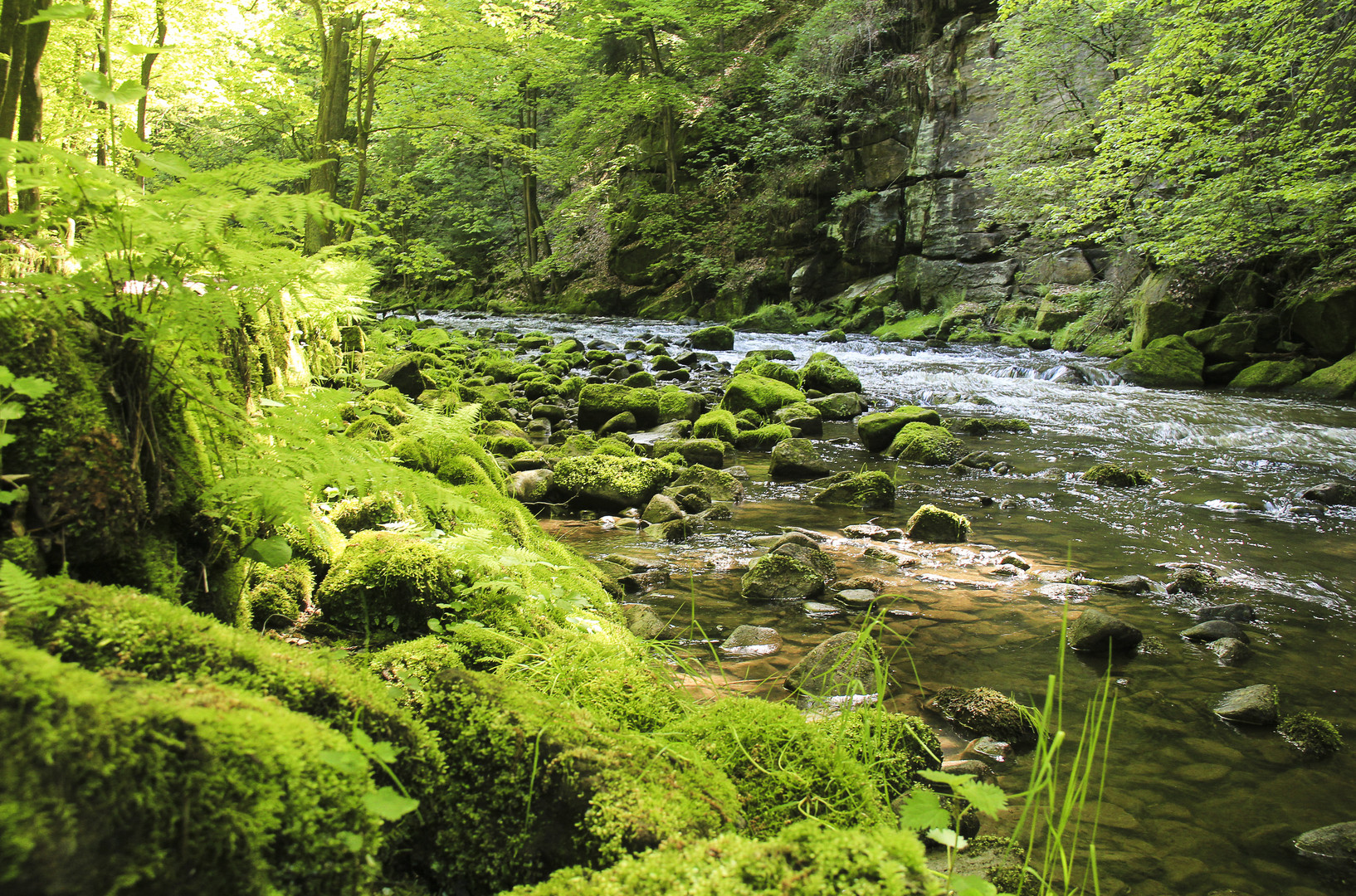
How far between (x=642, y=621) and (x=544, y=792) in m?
2.30

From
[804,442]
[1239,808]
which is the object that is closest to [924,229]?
[804,442]

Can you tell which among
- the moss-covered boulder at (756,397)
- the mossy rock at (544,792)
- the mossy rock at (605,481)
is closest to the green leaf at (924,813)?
the mossy rock at (544,792)

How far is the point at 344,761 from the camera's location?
51.4 inches

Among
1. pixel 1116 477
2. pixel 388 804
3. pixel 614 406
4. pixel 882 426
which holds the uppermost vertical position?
pixel 388 804

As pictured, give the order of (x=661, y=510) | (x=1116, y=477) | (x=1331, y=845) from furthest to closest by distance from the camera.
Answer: (x=1116, y=477) < (x=661, y=510) < (x=1331, y=845)

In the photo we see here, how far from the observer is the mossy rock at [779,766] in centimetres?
192

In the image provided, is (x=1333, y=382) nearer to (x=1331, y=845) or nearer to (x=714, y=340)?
(x=714, y=340)

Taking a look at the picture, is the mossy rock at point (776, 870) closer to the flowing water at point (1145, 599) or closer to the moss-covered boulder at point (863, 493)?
the flowing water at point (1145, 599)

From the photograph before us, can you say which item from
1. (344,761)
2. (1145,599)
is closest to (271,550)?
(344,761)

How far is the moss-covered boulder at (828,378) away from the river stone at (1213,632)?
922cm

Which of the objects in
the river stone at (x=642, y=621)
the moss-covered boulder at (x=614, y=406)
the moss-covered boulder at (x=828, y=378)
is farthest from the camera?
the moss-covered boulder at (x=828, y=378)

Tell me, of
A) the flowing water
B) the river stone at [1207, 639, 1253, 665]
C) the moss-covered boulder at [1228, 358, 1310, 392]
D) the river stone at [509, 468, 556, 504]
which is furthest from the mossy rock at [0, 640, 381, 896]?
the moss-covered boulder at [1228, 358, 1310, 392]

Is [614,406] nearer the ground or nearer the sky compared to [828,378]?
nearer the ground

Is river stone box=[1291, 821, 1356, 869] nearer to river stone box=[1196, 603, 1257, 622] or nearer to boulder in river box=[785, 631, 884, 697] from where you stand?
boulder in river box=[785, 631, 884, 697]
